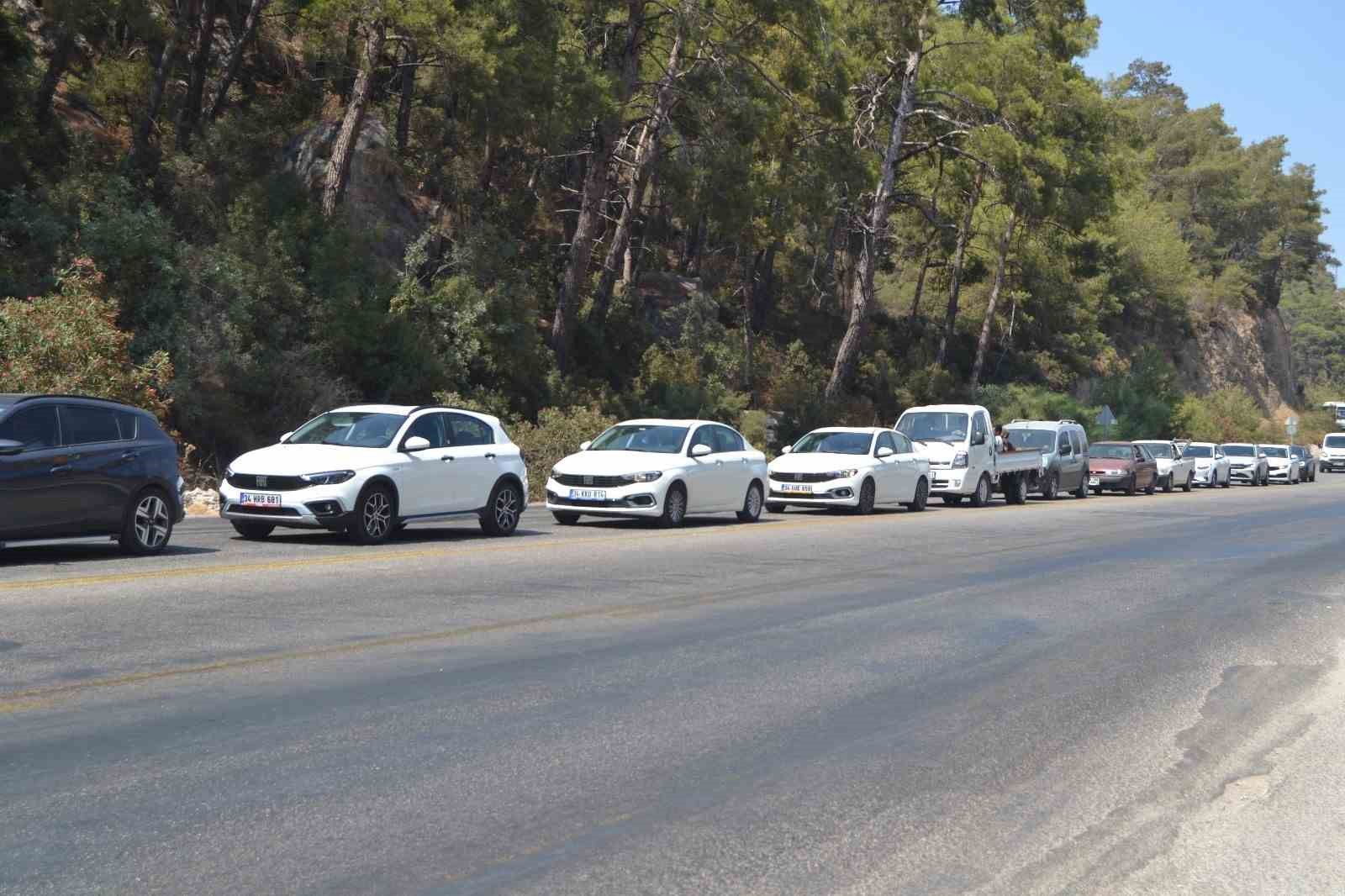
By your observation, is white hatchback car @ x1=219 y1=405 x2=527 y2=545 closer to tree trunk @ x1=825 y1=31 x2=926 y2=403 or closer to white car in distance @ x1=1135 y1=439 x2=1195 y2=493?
tree trunk @ x1=825 y1=31 x2=926 y2=403

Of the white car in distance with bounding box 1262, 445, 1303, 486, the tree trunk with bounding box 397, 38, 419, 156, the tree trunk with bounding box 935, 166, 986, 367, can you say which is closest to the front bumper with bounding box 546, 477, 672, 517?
the tree trunk with bounding box 397, 38, 419, 156

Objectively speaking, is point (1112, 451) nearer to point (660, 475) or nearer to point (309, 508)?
point (660, 475)

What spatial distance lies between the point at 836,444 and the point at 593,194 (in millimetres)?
12649

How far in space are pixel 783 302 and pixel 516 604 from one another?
47694 mm

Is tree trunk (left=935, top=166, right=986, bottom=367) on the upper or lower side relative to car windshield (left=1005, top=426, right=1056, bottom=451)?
upper

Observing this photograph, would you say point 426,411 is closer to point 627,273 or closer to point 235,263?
point 235,263

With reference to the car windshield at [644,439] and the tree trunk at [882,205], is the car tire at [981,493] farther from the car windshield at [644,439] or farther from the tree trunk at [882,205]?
the tree trunk at [882,205]

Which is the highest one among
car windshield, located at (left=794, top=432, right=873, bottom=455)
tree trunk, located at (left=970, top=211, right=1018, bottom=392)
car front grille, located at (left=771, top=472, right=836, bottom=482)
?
tree trunk, located at (left=970, top=211, right=1018, bottom=392)

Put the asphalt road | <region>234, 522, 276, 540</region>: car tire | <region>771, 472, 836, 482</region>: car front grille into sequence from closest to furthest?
the asphalt road < <region>234, 522, 276, 540</region>: car tire < <region>771, 472, 836, 482</region>: car front grille

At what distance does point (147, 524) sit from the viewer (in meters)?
15.0

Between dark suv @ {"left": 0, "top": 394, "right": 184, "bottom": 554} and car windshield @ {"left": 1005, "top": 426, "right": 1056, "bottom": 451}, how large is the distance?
26423 mm

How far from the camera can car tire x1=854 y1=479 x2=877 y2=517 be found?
27.0 meters

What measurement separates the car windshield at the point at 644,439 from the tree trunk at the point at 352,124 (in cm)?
1260

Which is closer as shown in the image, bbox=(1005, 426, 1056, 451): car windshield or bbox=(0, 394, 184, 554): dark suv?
bbox=(0, 394, 184, 554): dark suv
